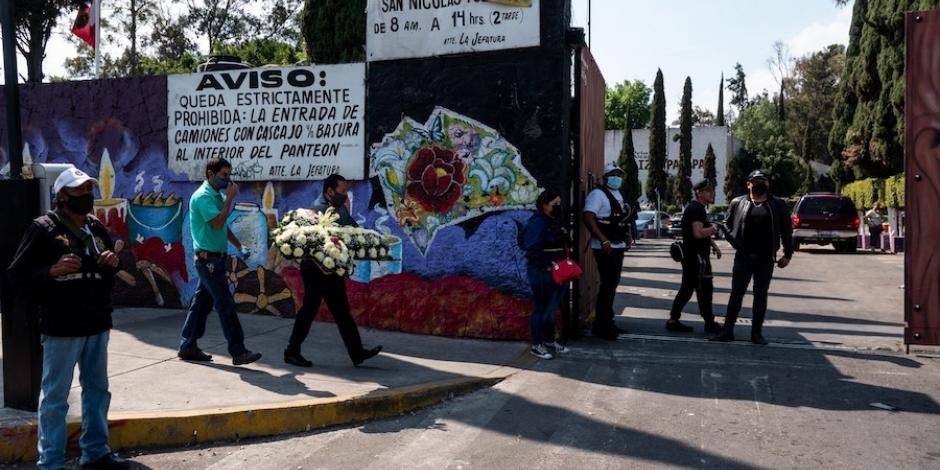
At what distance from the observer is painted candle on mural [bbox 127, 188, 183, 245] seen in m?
9.43

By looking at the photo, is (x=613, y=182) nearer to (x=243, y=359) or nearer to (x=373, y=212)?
(x=373, y=212)

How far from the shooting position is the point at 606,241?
809 cm

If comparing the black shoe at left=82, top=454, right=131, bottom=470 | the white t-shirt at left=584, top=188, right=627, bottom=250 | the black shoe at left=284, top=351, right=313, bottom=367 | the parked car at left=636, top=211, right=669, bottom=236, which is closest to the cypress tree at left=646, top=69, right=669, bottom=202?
the parked car at left=636, top=211, right=669, bottom=236

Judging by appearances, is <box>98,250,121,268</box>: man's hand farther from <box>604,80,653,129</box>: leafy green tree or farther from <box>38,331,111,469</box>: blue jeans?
<box>604,80,653,129</box>: leafy green tree

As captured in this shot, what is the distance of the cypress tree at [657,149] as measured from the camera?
52.2 m

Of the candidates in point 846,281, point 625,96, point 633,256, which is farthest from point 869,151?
point 625,96

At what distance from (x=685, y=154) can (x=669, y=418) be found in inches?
2009

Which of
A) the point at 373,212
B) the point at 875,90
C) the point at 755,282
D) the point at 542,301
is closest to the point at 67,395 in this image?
the point at 542,301

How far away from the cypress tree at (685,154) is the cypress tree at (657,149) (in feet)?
6.43

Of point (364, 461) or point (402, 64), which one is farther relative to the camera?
point (402, 64)

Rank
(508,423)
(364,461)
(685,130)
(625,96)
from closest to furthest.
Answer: (364,461), (508,423), (685,130), (625,96)

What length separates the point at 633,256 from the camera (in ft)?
76.3

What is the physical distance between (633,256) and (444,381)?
1775 cm

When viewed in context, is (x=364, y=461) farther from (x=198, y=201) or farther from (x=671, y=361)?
(x=671, y=361)
